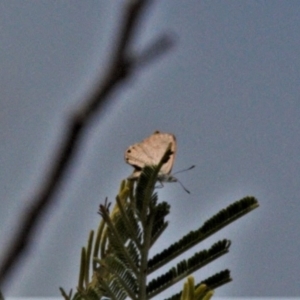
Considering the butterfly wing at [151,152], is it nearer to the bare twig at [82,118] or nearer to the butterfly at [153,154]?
the butterfly at [153,154]

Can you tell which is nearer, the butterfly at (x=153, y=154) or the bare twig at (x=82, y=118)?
the bare twig at (x=82, y=118)

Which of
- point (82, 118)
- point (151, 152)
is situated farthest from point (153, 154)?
point (82, 118)

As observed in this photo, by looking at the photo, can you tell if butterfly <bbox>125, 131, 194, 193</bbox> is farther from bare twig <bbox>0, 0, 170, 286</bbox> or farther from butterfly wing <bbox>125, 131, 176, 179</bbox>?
bare twig <bbox>0, 0, 170, 286</bbox>

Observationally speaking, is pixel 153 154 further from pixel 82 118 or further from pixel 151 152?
pixel 82 118

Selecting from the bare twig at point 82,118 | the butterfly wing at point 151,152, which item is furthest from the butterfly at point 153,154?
the bare twig at point 82,118

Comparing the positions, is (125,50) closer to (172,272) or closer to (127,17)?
Result: (127,17)

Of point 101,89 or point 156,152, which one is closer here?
point 101,89

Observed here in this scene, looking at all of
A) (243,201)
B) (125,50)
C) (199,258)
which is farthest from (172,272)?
(125,50)
